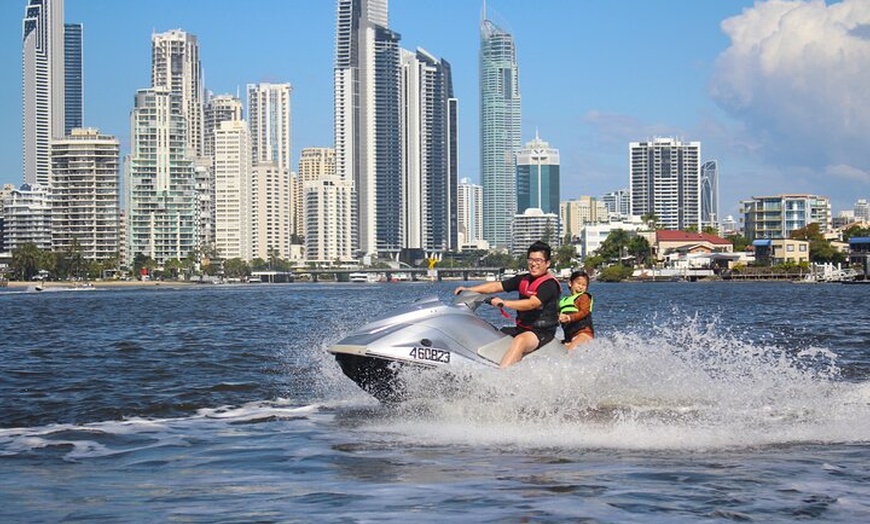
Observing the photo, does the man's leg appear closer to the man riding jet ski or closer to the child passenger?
the man riding jet ski

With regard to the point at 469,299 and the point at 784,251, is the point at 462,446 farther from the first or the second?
the point at 784,251

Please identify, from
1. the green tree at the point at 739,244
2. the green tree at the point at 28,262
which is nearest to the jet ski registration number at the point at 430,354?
the green tree at the point at 739,244

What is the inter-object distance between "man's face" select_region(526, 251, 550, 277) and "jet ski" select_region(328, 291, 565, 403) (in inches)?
32.8

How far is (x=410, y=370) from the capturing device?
1338 centimetres

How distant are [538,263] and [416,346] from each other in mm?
1652

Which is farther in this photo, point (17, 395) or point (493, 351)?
point (17, 395)

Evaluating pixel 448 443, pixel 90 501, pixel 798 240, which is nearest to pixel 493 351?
pixel 448 443

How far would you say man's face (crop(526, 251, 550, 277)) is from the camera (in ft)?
44.3

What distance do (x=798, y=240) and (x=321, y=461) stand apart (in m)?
160

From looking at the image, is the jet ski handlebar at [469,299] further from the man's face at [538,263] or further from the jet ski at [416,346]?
the man's face at [538,263]

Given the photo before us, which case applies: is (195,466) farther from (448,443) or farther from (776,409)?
(776,409)

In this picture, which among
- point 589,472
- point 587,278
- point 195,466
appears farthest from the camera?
point 587,278

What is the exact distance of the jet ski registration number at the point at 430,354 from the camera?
523 inches

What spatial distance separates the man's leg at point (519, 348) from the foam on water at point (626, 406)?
0.11m
